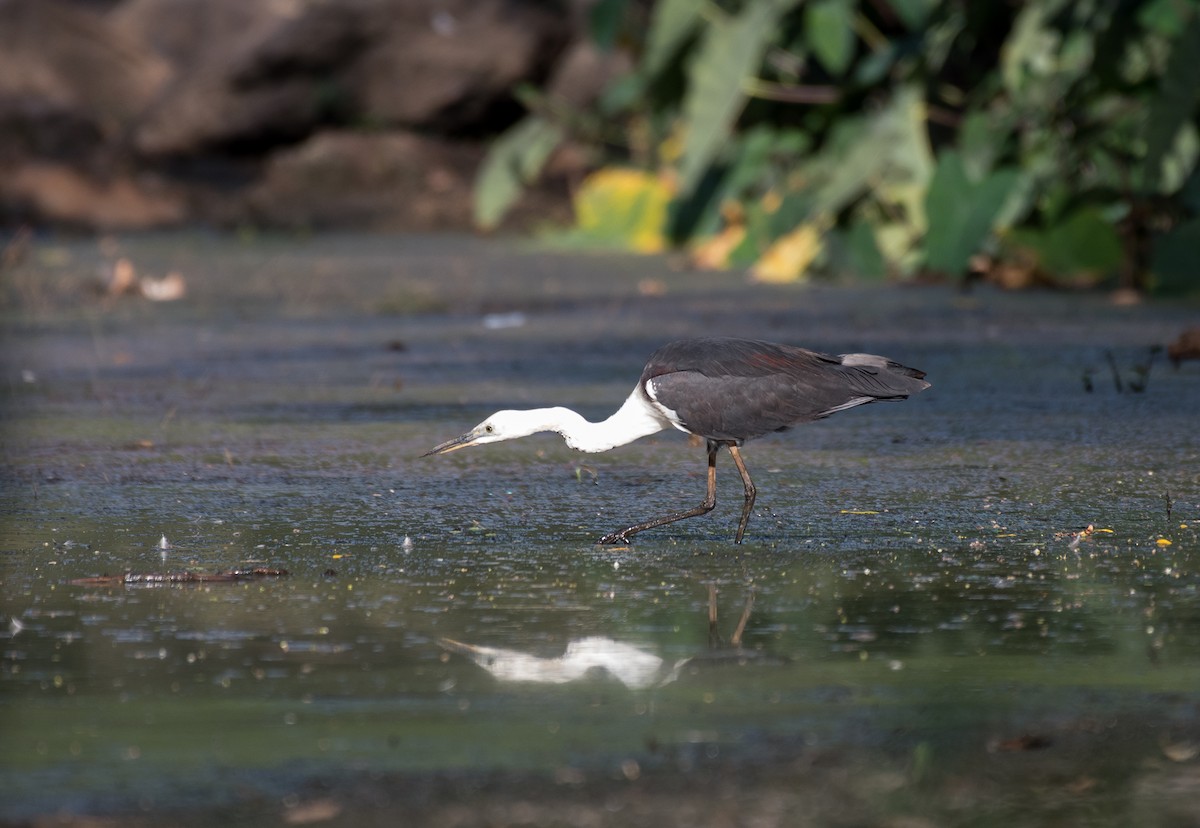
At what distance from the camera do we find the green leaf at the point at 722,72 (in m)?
14.0

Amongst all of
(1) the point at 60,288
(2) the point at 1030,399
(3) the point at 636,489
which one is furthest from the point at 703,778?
(1) the point at 60,288

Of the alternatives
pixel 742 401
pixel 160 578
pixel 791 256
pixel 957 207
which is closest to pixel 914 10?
pixel 791 256

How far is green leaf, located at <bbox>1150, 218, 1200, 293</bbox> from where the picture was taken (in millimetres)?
11688

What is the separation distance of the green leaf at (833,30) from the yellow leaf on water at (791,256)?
1.15 m

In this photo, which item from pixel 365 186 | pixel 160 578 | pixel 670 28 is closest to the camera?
pixel 160 578

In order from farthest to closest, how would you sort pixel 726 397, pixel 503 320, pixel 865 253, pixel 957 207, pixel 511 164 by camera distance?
1. pixel 511 164
2. pixel 865 253
3. pixel 957 207
4. pixel 503 320
5. pixel 726 397

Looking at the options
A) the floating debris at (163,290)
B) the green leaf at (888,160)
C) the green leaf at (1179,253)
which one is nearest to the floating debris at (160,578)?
the green leaf at (1179,253)

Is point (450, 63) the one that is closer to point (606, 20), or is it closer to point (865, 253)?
point (606, 20)

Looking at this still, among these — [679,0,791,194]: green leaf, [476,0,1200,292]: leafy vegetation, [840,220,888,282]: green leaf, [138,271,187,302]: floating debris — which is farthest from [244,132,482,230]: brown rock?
[840,220,888,282]: green leaf

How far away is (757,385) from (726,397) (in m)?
0.10

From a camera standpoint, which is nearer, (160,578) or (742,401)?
(160,578)

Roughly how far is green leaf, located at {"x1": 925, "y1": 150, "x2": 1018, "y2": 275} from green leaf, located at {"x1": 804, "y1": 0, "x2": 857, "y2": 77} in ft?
6.50

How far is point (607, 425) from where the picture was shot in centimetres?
517

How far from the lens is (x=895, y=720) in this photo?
11.0 ft
